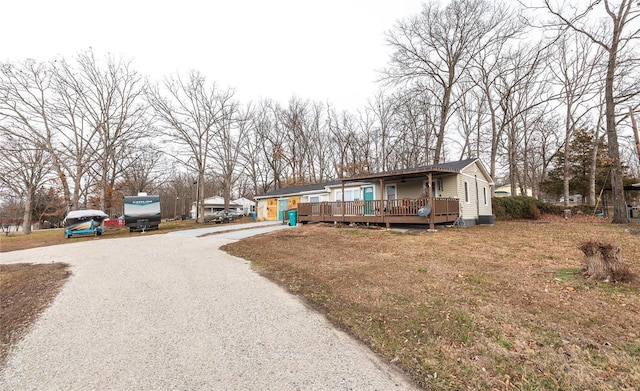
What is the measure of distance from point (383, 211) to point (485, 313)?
34.0 ft

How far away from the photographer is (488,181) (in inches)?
742

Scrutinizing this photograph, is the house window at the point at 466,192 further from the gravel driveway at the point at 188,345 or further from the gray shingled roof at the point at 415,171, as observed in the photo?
the gravel driveway at the point at 188,345

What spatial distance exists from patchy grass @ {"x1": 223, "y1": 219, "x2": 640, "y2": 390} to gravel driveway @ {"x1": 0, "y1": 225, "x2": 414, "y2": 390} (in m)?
0.45

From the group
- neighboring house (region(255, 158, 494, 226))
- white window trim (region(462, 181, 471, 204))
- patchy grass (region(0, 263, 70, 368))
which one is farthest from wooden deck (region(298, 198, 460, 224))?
patchy grass (region(0, 263, 70, 368))

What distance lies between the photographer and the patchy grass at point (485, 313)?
7.71 ft

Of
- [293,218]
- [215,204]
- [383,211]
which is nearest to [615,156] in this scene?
[383,211]

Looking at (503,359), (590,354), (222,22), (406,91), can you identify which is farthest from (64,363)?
(406,91)

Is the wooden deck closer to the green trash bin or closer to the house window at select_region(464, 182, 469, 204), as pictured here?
the green trash bin

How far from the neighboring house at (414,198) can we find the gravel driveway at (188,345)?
9534 millimetres

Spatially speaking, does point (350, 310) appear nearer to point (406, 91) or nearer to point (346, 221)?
point (346, 221)

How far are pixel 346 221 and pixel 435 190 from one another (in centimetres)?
531

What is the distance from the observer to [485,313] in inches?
138

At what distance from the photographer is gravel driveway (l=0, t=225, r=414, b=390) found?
7.52 feet

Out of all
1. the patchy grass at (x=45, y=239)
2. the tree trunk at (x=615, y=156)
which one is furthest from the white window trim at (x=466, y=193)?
the patchy grass at (x=45, y=239)
